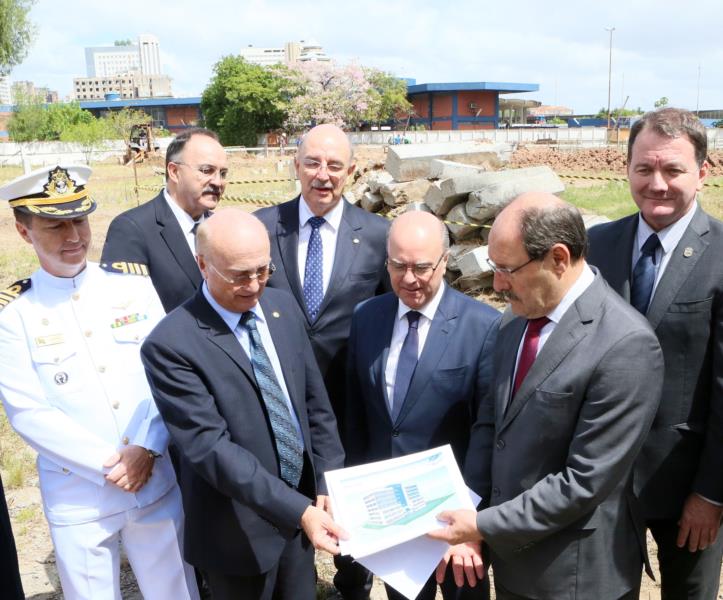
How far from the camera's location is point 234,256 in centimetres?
244

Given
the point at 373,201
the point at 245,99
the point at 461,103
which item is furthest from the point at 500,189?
the point at 461,103

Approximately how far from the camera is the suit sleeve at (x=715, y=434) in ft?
7.93

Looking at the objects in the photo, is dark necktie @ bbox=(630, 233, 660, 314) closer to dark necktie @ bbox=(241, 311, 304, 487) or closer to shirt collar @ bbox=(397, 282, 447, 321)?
shirt collar @ bbox=(397, 282, 447, 321)

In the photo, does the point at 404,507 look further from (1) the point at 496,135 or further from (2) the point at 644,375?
(1) the point at 496,135

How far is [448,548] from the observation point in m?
2.43

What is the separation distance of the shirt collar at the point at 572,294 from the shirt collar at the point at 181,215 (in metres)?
2.31

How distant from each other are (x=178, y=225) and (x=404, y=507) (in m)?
2.17

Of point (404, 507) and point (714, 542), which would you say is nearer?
point (404, 507)

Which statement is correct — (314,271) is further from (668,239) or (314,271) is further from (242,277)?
(668,239)

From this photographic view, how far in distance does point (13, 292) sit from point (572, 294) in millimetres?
2270

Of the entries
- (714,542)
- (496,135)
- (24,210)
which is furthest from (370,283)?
(496,135)

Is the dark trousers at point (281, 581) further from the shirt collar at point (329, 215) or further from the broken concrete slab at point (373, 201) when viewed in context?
the broken concrete slab at point (373, 201)

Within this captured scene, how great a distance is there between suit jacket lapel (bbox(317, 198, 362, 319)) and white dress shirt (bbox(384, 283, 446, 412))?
681 millimetres

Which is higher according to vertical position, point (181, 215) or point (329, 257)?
point (181, 215)
